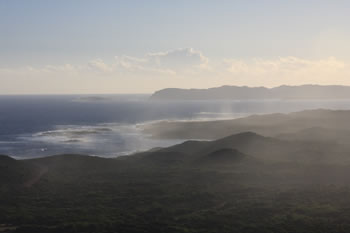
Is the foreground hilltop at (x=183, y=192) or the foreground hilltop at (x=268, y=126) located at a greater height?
the foreground hilltop at (x=268, y=126)

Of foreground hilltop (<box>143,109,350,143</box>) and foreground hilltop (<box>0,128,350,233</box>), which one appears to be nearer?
foreground hilltop (<box>0,128,350,233</box>)

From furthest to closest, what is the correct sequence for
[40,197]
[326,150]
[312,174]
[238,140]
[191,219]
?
[238,140] < [326,150] < [312,174] < [40,197] < [191,219]

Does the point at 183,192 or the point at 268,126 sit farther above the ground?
the point at 268,126

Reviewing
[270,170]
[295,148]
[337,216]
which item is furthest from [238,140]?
[337,216]

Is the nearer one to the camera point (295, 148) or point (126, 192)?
point (126, 192)

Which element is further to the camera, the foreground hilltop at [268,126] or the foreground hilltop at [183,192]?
the foreground hilltop at [268,126]

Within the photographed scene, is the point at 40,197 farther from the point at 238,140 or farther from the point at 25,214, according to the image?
the point at 238,140

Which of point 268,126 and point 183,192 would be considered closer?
point 183,192

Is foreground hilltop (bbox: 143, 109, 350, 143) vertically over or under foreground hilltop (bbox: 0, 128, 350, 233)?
over

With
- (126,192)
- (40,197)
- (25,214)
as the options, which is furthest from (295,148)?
(25,214)

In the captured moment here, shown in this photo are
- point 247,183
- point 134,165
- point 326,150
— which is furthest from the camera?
point 326,150
